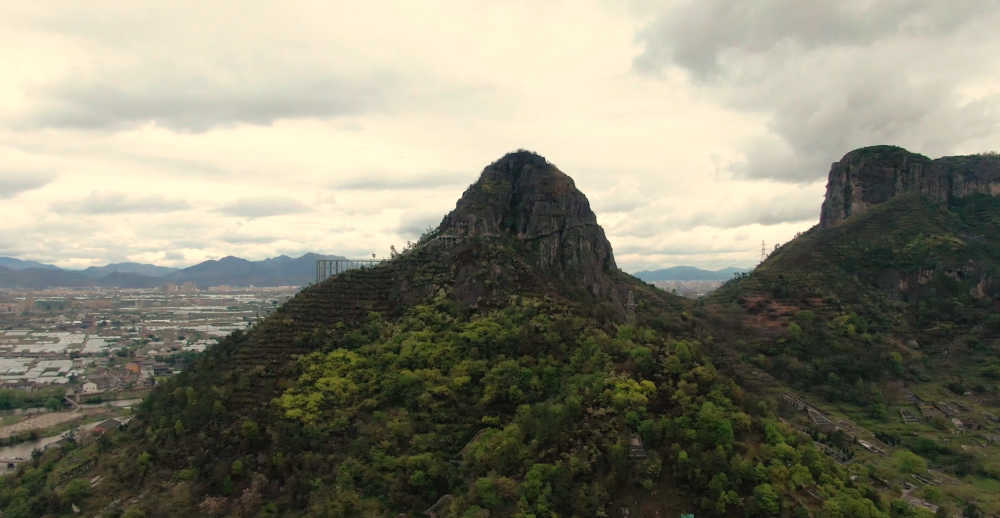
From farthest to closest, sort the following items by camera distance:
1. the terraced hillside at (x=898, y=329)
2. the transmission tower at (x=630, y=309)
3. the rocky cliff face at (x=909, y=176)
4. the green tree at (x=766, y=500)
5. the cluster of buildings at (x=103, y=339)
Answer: the cluster of buildings at (x=103, y=339) → the rocky cliff face at (x=909, y=176) → the transmission tower at (x=630, y=309) → the terraced hillside at (x=898, y=329) → the green tree at (x=766, y=500)

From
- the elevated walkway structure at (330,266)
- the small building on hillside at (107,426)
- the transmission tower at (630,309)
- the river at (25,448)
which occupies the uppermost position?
the elevated walkway structure at (330,266)

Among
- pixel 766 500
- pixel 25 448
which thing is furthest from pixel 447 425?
pixel 25 448

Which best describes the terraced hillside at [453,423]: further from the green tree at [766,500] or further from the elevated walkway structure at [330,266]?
the elevated walkway structure at [330,266]

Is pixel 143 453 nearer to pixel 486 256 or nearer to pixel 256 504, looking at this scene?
pixel 256 504

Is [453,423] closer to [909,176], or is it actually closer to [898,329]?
[898,329]

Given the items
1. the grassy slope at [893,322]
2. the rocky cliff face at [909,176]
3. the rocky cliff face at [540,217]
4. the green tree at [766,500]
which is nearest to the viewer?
the green tree at [766,500]

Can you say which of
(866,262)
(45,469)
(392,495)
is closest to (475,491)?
(392,495)

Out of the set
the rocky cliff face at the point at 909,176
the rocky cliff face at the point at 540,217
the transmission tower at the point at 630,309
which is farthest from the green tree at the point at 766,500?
the rocky cliff face at the point at 909,176

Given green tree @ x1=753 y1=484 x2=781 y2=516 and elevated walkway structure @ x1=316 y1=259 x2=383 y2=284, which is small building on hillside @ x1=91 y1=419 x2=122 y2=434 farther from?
green tree @ x1=753 y1=484 x2=781 y2=516
